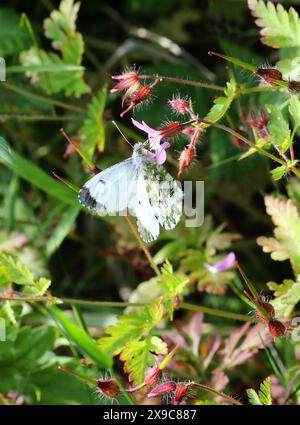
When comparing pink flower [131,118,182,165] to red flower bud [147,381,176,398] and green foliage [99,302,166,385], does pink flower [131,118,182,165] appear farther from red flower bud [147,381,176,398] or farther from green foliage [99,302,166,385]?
red flower bud [147,381,176,398]

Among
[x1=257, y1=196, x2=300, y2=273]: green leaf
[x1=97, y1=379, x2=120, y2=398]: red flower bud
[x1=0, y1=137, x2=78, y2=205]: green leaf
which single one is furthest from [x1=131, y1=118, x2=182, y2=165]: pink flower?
[x1=0, y1=137, x2=78, y2=205]: green leaf

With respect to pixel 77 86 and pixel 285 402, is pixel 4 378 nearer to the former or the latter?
pixel 285 402

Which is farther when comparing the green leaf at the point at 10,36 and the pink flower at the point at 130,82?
the green leaf at the point at 10,36

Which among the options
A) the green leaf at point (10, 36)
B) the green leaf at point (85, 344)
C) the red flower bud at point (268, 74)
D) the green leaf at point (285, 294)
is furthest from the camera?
the green leaf at point (10, 36)

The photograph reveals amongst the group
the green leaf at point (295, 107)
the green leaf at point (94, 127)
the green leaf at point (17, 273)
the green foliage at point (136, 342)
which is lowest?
the green foliage at point (136, 342)

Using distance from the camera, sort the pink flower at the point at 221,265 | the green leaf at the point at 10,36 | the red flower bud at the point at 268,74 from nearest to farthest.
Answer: the red flower bud at the point at 268,74
the pink flower at the point at 221,265
the green leaf at the point at 10,36

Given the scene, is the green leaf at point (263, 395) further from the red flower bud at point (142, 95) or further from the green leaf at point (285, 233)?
the red flower bud at point (142, 95)

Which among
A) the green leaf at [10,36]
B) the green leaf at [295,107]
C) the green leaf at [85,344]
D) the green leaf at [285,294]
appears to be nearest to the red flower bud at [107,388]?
the green leaf at [85,344]
